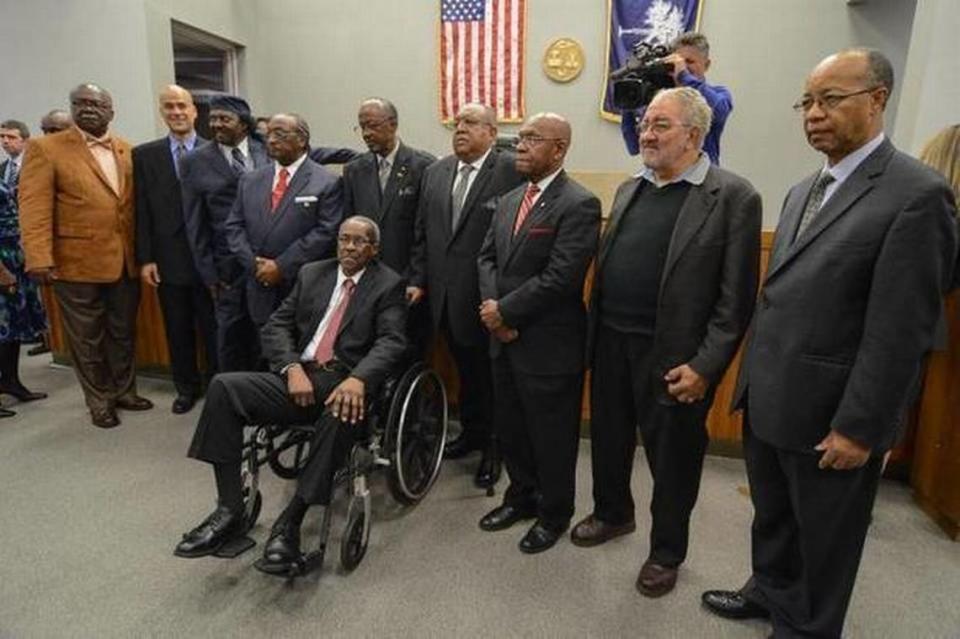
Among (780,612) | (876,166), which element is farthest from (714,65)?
(780,612)

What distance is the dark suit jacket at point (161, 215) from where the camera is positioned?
3184mm

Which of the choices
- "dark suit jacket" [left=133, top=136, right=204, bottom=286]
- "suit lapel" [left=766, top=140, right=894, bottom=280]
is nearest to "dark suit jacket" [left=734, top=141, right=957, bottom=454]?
"suit lapel" [left=766, top=140, right=894, bottom=280]

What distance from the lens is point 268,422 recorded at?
2070mm

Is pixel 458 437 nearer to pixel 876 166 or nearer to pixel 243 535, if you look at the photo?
pixel 243 535

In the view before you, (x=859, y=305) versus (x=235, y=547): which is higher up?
(x=859, y=305)

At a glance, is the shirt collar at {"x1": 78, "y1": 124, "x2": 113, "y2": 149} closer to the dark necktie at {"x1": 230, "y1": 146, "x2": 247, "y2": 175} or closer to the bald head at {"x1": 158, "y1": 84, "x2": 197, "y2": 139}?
the bald head at {"x1": 158, "y1": 84, "x2": 197, "y2": 139}

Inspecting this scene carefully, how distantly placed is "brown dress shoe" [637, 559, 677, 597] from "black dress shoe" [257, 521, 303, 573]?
3.59ft

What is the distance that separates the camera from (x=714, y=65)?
4988 millimetres

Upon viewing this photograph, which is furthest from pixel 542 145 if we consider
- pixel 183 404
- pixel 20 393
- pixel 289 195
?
pixel 20 393

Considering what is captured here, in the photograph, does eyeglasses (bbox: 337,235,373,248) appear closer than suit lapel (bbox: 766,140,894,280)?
No

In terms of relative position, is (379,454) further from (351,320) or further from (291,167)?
(291,167)

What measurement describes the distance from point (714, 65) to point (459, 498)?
4.27 metres

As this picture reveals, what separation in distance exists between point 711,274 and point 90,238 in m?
3.02

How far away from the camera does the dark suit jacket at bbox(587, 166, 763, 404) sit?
1.64 meters
